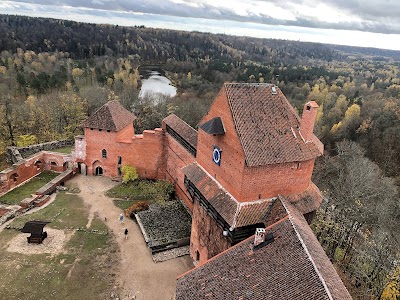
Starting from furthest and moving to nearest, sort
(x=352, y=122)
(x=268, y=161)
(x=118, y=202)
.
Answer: (x=352, y=122) → (x=118, y=202) → (x=268, y=161)

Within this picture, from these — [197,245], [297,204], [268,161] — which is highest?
[268,161]

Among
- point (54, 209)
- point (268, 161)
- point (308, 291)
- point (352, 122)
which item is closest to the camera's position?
point (308, 291)

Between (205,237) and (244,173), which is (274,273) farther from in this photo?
(205,237)

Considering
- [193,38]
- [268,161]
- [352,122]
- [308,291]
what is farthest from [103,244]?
[193,38]

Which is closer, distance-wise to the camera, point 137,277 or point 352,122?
point 137,277

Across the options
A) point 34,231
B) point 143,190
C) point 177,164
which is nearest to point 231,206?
point 177,164

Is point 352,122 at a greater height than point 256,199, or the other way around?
point 256,199

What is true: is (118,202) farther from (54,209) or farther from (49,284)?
(49,284)
